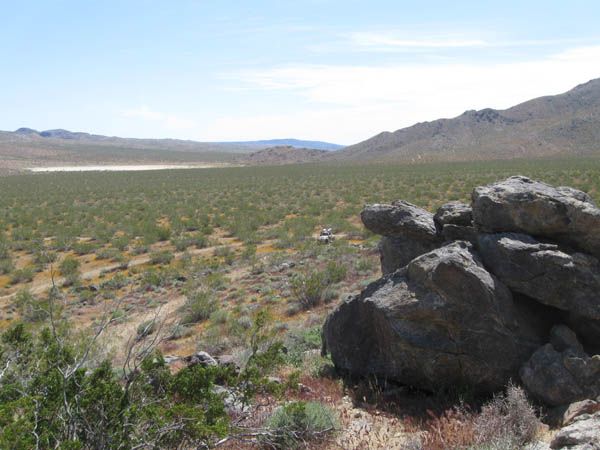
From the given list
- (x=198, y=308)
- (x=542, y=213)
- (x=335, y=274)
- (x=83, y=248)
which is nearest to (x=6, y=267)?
(x=83, y=248)

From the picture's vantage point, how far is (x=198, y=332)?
9945mm

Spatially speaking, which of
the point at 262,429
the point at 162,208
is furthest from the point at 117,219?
the point at 262,429

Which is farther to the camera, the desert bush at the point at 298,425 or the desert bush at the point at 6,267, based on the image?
the desert bush at the point at 6,267

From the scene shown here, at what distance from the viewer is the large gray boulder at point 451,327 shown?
17.7 feet

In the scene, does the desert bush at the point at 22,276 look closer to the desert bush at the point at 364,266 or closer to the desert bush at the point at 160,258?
the desert bush at the point at 160,258

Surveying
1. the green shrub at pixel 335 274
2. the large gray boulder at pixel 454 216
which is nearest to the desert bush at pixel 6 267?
the green shrub at pixel 335 274

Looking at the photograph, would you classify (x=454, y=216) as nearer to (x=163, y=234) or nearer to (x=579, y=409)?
(x=579, y=409)

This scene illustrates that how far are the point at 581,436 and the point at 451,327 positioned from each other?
5.58 feet

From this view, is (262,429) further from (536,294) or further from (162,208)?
(162,208)

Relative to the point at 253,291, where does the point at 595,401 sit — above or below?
above

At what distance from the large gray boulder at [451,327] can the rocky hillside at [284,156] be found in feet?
433

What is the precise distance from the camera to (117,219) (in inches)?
1005

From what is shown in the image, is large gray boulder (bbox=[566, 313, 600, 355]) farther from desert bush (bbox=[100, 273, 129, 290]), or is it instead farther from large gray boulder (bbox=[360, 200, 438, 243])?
desert bush (bbox=[100, 273, 129, 290])

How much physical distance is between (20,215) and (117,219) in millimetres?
5819
